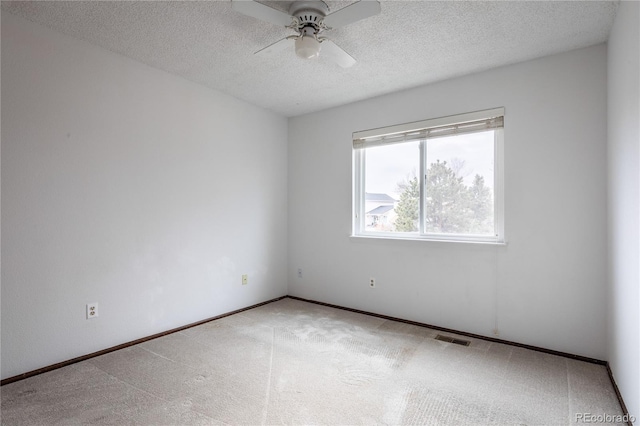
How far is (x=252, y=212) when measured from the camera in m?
4.01

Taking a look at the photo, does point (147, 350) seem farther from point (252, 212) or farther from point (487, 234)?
point (487, 234)

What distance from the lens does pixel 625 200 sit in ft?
6.40

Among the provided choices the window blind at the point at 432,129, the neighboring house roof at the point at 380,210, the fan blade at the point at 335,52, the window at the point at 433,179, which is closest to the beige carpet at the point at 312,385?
the window at the point at 433,179

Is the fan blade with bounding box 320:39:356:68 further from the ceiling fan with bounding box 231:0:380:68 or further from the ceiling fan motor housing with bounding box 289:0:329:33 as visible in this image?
the ceiling fan motor housing with bounding box 289:0:329:33

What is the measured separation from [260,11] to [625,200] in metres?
2.39

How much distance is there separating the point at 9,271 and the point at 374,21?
294 centimetres

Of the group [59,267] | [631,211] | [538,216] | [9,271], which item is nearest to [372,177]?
[538,216]

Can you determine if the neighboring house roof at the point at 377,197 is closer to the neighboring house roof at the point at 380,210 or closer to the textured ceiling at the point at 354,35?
the neighboring house roof at the point at 380,210

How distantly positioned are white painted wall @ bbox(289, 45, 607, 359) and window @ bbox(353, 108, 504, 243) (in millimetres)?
121

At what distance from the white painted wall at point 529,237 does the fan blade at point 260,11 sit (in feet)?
6.06

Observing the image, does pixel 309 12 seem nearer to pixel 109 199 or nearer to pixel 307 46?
pixel 307 46

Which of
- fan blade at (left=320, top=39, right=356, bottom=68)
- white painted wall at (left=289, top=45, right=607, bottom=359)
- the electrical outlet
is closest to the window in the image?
white painted wall at (left=289, top=45, right=607, bottom=359)

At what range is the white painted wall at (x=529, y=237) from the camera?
8.42 feet

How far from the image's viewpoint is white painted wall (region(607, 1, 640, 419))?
1.72 metres
